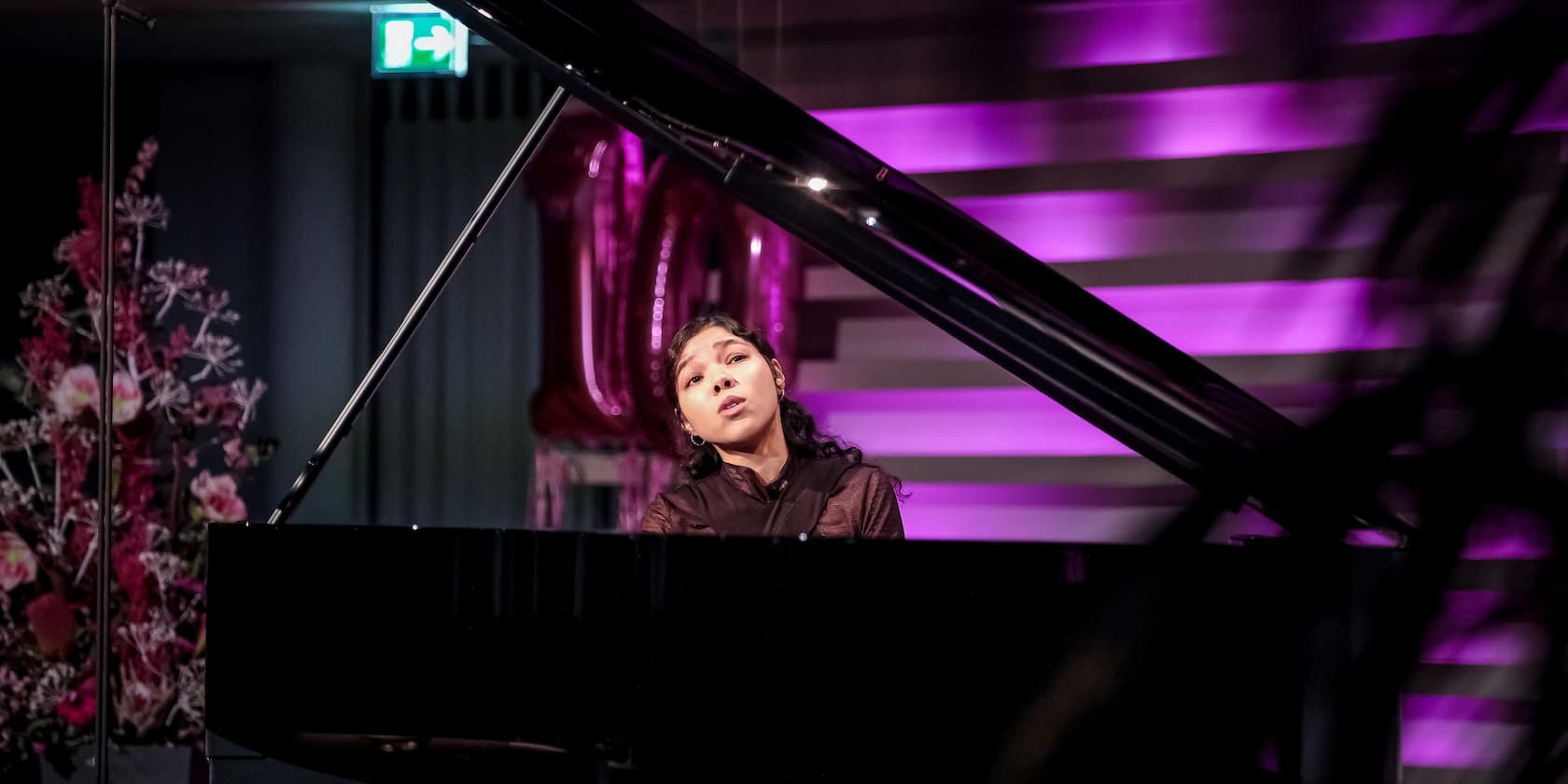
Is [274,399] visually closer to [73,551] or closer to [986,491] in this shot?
[73,551]

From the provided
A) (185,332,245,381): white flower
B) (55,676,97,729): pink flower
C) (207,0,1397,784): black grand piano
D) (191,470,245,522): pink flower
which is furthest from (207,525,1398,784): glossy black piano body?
(185,332,245,381): white flower

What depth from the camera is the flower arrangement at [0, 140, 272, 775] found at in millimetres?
2910

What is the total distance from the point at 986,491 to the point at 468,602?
145 cm

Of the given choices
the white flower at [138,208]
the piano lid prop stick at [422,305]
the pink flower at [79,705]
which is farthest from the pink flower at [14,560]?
the piano lid prop stick at [422,305]

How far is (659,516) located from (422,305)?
576mm

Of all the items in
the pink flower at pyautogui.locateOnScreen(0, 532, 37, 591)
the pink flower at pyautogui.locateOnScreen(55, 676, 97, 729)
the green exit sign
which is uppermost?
the green exit sign

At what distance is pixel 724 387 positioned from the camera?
6.57 ft

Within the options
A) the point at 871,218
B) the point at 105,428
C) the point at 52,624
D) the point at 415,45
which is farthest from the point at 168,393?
the point at 871,218

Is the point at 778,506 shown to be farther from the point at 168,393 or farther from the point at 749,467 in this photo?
the point at 168,393

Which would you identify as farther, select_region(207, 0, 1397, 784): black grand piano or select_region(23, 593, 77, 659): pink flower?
select_region(23, 593, 77, 659): pink flower

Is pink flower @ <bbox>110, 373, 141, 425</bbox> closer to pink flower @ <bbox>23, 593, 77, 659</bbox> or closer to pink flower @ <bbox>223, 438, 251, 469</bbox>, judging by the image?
pink flower @ <bbox>223, 438, 251, 469</bbox>

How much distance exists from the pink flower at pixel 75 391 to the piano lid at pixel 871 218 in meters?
1.99

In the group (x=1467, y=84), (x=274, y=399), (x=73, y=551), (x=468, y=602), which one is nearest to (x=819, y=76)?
(x=468, y=602)

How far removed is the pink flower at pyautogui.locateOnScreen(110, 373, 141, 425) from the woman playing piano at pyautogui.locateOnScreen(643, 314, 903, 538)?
1397 mm
